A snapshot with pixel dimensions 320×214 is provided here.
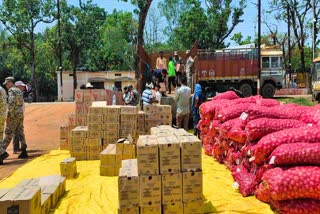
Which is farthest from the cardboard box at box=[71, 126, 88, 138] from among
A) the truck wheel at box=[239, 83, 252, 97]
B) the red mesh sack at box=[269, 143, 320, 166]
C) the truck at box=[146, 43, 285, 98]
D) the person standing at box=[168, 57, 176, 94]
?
the truck wheel at box=[239, 83, 252, 97]

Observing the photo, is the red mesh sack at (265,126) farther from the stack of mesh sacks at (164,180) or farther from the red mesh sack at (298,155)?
the stack of mesh sacks at (164,180)

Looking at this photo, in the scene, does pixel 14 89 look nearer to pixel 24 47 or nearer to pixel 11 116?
pixel 11 116

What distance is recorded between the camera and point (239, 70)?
2105 cm

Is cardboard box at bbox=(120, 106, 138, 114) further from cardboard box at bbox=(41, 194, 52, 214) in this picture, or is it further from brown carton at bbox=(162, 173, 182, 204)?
brown carton at bbox=(162, 173, 182, 204)

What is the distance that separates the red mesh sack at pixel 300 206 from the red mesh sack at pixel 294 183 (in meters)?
0.07

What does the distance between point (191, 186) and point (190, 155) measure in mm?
378

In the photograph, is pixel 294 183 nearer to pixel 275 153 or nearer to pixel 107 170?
pixel 275 153

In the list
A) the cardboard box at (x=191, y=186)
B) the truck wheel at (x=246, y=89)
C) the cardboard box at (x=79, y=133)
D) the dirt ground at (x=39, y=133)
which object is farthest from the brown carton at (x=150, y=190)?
the truck wheel at (x=246, y=89)

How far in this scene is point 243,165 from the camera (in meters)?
5.55

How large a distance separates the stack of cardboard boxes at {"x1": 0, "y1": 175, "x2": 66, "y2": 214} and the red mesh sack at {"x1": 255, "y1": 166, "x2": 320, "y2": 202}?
2.73 meters

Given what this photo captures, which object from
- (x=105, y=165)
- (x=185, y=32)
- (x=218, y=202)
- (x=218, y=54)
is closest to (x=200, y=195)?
(x=218, y=202)

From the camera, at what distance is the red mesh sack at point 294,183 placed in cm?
398

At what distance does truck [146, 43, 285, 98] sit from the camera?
818 inches

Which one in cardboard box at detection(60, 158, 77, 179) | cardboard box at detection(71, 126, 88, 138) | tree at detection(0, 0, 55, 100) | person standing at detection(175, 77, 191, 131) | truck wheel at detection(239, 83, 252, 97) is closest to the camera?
cardboard box at detection(60, 158, 77, 179)
